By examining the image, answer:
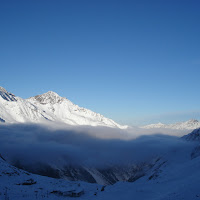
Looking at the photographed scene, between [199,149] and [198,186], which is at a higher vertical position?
[198,186]

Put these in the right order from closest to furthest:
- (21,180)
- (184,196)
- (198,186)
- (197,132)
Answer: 1. (184,196)
2. (198,186)
3. (21,180)
4. (197,132)

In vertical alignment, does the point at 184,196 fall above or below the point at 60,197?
above

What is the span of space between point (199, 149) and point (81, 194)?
9070 cm

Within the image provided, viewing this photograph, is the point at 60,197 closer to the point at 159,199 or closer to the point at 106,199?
the point at 106,199

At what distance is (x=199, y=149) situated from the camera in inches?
4230

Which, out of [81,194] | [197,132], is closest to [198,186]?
[81,194]

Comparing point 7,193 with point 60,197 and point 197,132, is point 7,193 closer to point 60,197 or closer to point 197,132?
point 60,197

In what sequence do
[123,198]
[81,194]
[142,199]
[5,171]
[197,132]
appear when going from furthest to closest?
[197,132]
[5,171]
[81,194]
[123,198]
[142,199]

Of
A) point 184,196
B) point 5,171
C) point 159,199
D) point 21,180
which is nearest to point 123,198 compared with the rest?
point 159,199

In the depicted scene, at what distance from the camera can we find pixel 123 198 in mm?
32031

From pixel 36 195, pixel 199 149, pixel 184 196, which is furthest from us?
pixel 199 149

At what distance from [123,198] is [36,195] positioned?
1580 centimetres

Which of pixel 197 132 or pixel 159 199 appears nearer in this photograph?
pixel 159 199

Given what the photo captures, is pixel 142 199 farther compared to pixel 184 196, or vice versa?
pixel 142 199
